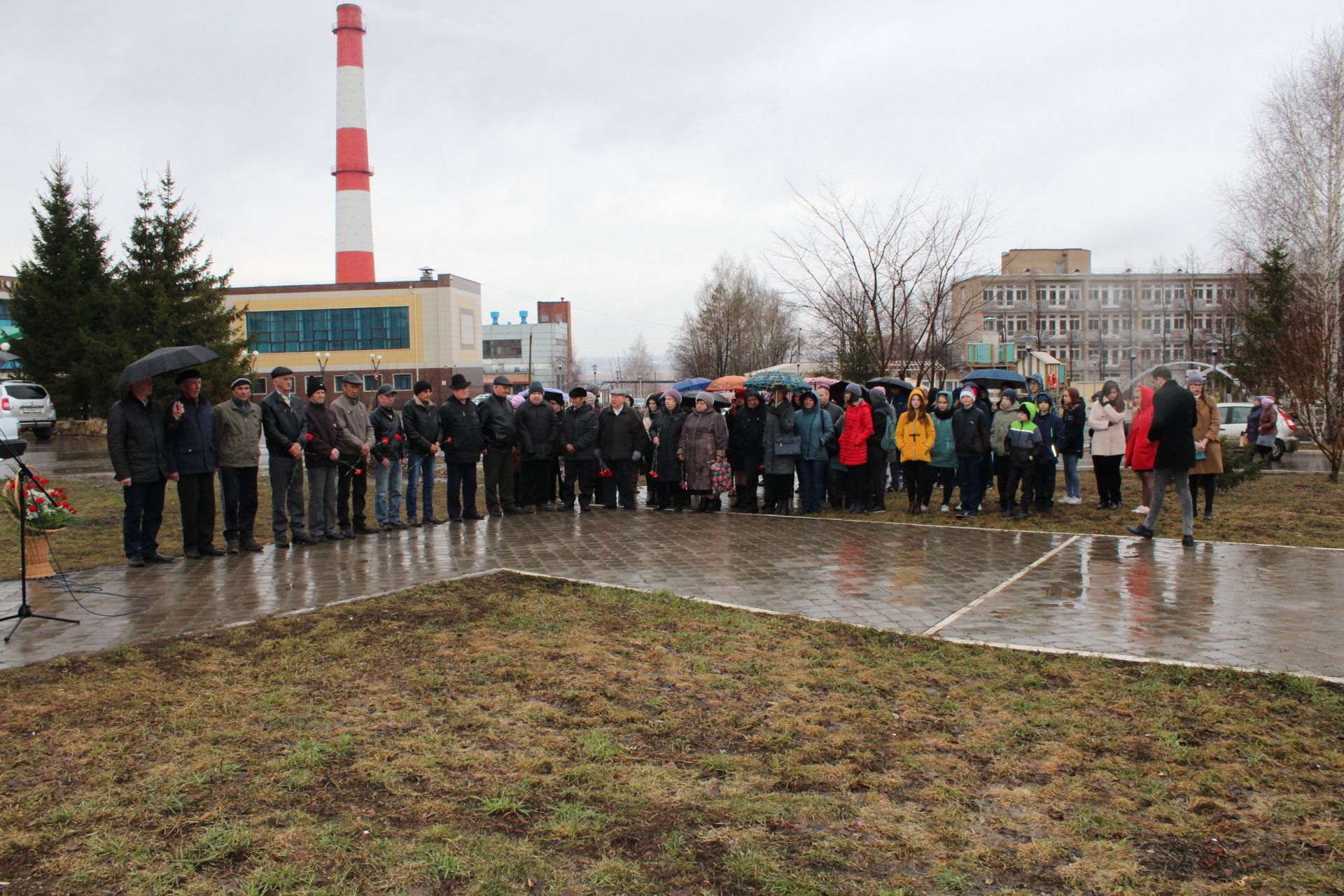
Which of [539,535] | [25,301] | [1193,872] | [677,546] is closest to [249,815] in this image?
[1193,872]

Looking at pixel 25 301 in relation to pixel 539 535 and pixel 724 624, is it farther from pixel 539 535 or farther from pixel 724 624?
pixel 724 624

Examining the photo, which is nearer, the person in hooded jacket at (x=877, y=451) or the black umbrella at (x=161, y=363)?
the black umbrella at (x=161, y=363)

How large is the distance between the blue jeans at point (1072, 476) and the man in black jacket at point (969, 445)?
2206 millimetres

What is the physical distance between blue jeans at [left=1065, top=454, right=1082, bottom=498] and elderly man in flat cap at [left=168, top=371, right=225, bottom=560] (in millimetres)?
12047

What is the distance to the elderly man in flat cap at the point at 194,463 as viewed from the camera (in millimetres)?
10156

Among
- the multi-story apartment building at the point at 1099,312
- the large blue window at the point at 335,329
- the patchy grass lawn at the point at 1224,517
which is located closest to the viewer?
the patchy grass lawn at the point at 1224,517

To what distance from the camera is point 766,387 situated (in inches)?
610

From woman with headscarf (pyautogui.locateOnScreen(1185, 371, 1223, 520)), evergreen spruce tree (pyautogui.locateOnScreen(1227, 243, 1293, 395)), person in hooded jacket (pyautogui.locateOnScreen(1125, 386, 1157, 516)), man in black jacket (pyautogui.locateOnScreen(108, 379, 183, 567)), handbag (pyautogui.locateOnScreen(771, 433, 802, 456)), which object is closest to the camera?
man in black jacket (pyautogui.locateOnScreen(108, 379, 183, 567))

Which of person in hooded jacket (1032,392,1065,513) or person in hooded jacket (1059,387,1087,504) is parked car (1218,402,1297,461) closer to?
person in hooded jacket (1059,387,1087,504)

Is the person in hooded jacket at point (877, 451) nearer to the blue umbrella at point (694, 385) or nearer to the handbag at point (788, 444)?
the handbag at point (788, 444)

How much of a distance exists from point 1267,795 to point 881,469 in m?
10.2

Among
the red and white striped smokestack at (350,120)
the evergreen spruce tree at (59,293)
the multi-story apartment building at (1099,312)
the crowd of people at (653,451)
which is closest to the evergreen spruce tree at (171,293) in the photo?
the evergreen spruce tree at (59,293)

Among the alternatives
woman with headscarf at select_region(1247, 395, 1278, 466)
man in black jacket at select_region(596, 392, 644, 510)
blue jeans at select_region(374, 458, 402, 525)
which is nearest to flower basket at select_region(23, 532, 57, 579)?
blue jeans at select_region(374, 458, 402, 525)

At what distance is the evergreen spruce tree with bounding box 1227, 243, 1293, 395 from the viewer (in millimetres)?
27547
